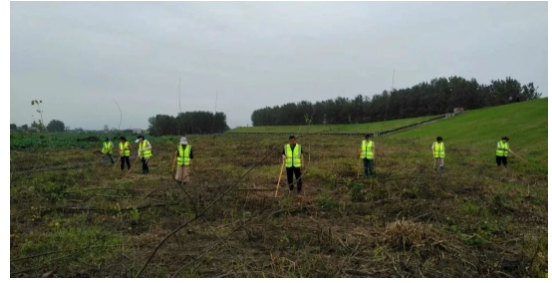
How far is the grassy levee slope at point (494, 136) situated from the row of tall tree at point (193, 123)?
43.0ft

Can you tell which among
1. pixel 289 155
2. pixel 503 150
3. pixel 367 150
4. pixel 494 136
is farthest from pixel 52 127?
pixel 494 136

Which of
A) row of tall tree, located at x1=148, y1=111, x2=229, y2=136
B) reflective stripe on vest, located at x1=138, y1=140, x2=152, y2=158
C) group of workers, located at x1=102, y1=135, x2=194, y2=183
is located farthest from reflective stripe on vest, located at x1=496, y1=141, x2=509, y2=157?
row of tall tree, located at x1=148, y1=111, x2=229, y2=136

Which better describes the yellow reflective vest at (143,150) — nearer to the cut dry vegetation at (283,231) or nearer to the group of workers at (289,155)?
the group of workers at (289,155)

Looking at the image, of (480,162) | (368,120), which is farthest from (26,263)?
(480,162)

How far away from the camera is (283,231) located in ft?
17.1

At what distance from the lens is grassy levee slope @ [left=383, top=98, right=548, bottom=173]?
16234mm

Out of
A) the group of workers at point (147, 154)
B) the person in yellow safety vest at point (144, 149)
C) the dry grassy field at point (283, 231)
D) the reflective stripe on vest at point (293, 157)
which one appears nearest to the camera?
the dry grassy field at point (283, 231)

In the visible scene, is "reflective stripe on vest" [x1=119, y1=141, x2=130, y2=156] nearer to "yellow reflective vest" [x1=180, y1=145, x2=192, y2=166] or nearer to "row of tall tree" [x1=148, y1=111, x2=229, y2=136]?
"yellow reflective vest" [x1=180, y1=145, x2=192, y2=166]

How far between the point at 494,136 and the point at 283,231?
2673cm

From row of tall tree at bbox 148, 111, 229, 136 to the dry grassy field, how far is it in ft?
0.52

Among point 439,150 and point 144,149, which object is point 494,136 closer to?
point 439,150

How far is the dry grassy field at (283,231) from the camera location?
398 cm

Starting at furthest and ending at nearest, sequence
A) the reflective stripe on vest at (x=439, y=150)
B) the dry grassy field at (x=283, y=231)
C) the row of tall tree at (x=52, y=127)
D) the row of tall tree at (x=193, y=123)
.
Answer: the reflective stripe on vest at (x=439, y=150) → the dry grassy field at (x=283, y=231) → the row of tall tree at (x=52, y=127) → the row of tall tree at (x=193, y=123)

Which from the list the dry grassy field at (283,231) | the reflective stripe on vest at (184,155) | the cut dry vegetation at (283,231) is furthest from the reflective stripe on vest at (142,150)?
the dry grassy field at (283,231)
